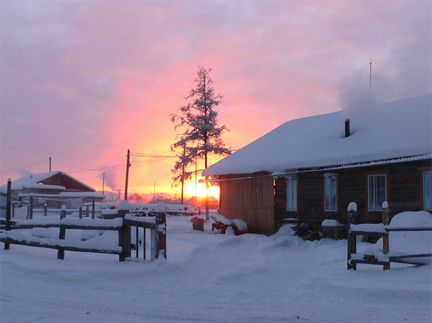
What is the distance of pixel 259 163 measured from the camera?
2509cm

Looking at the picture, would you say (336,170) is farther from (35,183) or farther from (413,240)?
(35,183)

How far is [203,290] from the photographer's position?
950 cm

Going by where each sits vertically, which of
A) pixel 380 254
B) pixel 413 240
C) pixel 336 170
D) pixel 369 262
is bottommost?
pixel 369 262

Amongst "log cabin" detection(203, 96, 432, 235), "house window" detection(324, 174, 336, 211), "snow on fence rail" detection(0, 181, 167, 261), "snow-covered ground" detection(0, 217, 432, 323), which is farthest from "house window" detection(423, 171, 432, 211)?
"snow on fence rail" detection(0, 181, 167, 261)

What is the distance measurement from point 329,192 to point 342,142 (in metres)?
2.28

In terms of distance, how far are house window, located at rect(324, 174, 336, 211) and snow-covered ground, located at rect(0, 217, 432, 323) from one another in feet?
27.8

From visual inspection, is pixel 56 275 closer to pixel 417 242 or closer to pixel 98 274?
pixel 98 274

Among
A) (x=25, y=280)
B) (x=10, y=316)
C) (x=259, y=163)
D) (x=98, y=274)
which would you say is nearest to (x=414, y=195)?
(x=259, y=163)

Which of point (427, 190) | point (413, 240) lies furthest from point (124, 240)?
point (427, 190)

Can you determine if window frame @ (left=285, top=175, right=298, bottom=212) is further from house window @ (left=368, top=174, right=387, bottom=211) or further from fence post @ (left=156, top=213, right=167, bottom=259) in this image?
fence post @ (left=156, top=213, right=167, bottom=259)

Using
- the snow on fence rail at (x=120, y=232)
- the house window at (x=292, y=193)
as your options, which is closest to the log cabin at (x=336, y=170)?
the house window at (x=292, y=193)

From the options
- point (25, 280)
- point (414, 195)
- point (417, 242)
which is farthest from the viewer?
point (414, 195)

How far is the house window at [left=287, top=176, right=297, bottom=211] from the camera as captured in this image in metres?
23.5

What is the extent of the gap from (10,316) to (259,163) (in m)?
18.6
